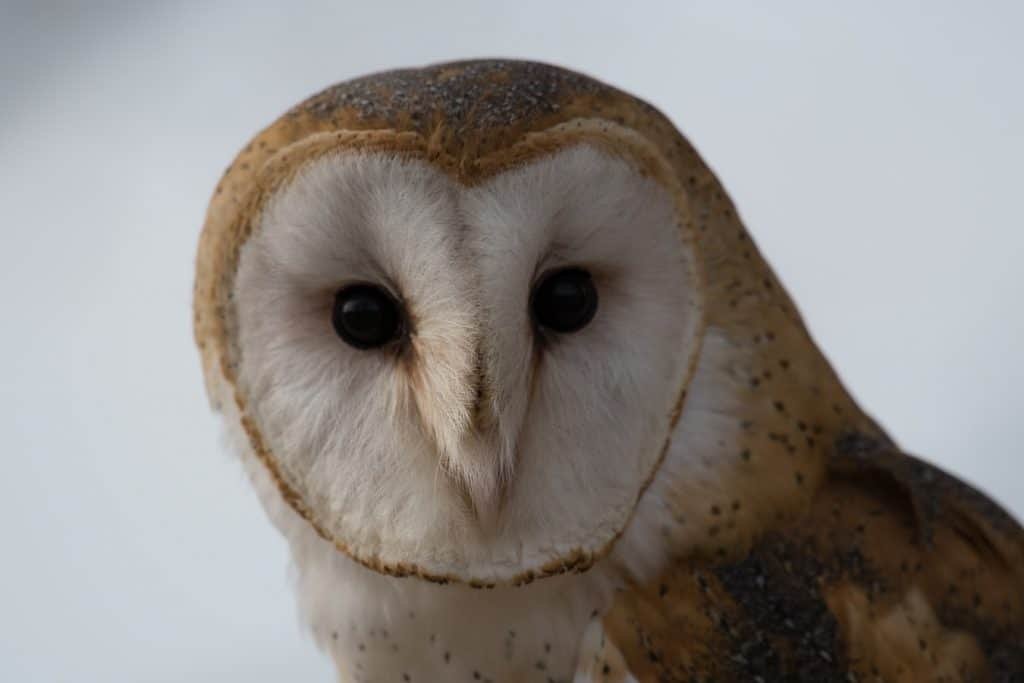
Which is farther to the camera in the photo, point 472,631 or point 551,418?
point 472,631

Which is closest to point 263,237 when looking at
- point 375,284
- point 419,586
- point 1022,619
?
point 375,284

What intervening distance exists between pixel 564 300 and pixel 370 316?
164mm

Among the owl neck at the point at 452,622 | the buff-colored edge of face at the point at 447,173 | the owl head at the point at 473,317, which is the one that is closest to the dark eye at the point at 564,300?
the owl head at the point at 473,317

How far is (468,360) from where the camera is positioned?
42.4 inches

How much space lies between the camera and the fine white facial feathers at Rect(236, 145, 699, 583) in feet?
3.62

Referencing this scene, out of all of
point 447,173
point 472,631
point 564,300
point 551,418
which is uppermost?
point 447,173

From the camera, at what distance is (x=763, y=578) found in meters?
1.27

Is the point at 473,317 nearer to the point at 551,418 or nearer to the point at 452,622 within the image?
the point at 551,418

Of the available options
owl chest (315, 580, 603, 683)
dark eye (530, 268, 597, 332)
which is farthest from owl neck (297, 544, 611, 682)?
A: dark eye (530, 268, 597, 332)

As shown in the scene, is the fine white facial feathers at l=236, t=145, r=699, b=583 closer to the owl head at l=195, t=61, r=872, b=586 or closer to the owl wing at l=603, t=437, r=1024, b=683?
the owl head at l=195, t=61, r=872, b=586

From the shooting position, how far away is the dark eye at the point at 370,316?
1148 mm

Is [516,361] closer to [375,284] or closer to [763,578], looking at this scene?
[375,284]

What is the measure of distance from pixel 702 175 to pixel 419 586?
0.48 meters

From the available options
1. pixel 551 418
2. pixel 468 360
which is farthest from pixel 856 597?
pixel 468 360
